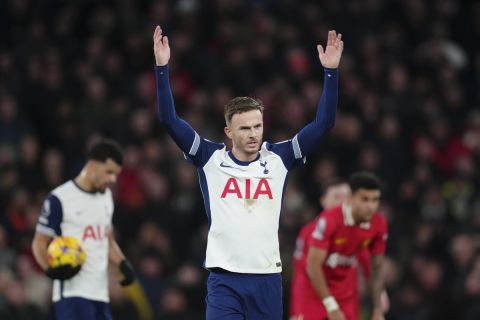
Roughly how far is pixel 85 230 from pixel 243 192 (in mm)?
2141

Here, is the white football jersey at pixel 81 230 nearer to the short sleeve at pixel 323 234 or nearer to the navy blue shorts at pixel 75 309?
the navy blue shorts at pixel 75 309

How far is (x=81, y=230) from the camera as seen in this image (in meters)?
9.05

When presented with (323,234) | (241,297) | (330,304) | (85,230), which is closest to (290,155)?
(241,297)

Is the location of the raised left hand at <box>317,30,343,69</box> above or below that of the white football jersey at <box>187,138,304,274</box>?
above

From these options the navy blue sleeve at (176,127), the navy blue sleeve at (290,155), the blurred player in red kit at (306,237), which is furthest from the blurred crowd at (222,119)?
the navy blue sleeve at (290,155)

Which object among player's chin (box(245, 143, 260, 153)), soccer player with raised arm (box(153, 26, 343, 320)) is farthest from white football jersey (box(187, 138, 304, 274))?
player's chin (box(245, 143, 260, 153))

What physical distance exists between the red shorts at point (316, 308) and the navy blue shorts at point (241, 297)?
2.18 metres

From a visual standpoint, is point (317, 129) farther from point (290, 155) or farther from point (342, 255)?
point (342, 255)

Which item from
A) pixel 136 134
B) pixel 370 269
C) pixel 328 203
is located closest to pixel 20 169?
pixel 136 134

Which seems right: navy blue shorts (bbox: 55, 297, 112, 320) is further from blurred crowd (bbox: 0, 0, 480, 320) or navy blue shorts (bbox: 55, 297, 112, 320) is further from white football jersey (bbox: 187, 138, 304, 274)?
blurred crowd (bbox: 0, 0, 480, 320)

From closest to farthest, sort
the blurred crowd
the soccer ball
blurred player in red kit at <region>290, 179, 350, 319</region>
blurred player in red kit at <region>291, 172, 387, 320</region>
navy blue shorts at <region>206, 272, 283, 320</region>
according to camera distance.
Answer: navy blue shorts at <region>206, 272, 283, 320</region> → the soccer ball → blurred player in red kit at <region>291, 172, 387, 320</region> → blurred player in red kit at <region>290, 179, 350, 319</region> → the blurred crowd

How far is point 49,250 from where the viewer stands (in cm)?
880

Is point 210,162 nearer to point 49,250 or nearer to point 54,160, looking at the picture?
point 49,250

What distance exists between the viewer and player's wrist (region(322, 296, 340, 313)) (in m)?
9.11
